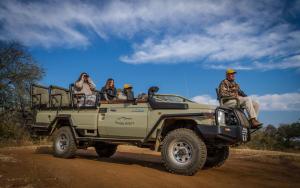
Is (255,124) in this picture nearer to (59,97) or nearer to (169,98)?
(169,98)

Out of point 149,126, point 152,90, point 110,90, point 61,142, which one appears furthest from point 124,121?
point 61,142

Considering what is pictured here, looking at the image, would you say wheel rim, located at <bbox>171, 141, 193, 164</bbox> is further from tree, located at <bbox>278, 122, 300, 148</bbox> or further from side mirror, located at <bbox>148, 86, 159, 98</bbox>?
tree, located at <bbox>278, 122, 300, 148</bbox>

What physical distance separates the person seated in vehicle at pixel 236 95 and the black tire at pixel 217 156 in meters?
0.90

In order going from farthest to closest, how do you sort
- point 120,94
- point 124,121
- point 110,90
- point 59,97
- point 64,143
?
point 120,94 < point 59,97 < point 110,90 < point 64,143 < point 124,121

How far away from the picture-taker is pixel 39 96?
34.8ft

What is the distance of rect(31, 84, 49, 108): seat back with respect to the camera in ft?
34.6

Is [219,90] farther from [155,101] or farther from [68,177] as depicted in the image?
[68,177]

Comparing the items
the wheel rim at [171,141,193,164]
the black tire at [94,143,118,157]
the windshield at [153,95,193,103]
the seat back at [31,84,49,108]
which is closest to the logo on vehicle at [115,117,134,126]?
the windshield at [153,95,193,103]

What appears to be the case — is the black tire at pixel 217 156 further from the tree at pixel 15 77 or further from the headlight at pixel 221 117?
the tree at pixel 15 77

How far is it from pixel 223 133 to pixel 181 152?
93cm

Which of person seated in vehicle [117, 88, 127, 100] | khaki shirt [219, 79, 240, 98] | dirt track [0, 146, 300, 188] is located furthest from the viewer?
person seated in vehicle [117, 88, 127, 100]

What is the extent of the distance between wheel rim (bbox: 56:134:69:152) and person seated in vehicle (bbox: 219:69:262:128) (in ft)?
14.2

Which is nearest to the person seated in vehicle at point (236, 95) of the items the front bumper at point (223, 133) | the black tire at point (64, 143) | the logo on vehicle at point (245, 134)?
the logo on vehicle at point (245, 134)

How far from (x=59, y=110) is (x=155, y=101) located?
3514 millimetres
